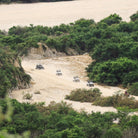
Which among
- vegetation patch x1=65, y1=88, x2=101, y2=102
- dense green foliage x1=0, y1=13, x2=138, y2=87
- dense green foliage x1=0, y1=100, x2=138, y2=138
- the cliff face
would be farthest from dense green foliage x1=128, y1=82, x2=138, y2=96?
dense green foliage x1=0, y1=100, x2=138, y2=138

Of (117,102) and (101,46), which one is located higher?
(101,46)

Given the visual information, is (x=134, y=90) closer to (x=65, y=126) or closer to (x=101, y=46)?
(x=101, y=46)

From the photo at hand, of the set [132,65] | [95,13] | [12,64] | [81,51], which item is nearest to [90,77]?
[132,65]

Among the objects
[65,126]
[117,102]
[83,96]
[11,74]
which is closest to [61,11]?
[11,74]

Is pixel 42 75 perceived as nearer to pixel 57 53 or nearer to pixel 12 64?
pixel 12 64

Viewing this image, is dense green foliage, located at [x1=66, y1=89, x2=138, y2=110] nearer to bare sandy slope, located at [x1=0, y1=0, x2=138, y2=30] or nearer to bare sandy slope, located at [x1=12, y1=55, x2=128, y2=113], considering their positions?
bare sandy slope, located at [x1=12, y1=55, x2=128, y2=113]

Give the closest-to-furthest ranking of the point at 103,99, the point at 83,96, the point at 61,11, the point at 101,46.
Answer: the point at 103,99
the point at 83,96
the point at 101,46
the point at 61,11
